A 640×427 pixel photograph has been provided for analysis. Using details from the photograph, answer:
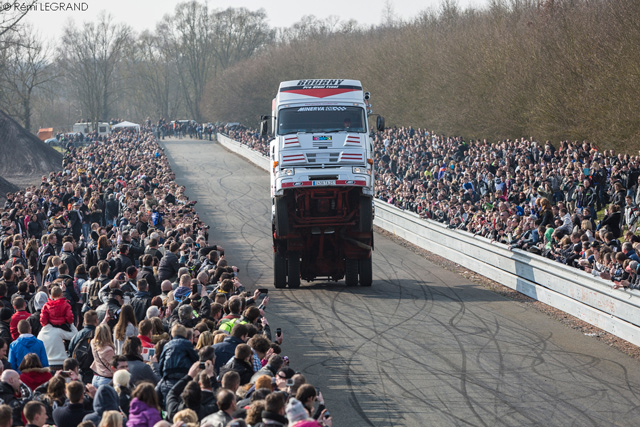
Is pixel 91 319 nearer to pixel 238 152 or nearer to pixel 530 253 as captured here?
pixel 530 253

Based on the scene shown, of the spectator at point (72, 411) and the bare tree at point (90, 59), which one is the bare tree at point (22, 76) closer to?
the bare tree at point (90, 59)

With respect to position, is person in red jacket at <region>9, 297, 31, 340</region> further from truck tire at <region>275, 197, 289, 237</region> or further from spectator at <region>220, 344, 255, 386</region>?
truck tire at <region>275, 197, 289, 237</region>

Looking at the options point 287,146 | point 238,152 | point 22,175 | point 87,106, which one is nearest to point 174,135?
point 87,106

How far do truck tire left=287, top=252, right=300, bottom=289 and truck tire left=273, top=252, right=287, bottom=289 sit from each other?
6.4 inches

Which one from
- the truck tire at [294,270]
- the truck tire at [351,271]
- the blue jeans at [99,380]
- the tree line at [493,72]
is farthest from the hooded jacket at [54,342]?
the tree line at [493,72]

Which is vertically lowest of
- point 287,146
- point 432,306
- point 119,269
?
point 432,306

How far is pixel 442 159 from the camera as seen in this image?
34.4 meters

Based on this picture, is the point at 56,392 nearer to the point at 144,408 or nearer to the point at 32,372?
the point at 144,408

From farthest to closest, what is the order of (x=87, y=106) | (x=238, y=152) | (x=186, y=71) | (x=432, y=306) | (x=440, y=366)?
(x=186, y=71) < (x=87, y=106) < (x=238, y=152) < (x=432, y=306) < (x=440, y=366)

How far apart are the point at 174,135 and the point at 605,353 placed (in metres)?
78.5

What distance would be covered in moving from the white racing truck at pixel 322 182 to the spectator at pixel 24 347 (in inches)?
341

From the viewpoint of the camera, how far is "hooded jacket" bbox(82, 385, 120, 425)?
7.48m

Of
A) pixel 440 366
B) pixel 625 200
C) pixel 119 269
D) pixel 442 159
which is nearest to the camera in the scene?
pixel 440 366

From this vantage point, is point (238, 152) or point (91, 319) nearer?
point (91, 319)
